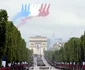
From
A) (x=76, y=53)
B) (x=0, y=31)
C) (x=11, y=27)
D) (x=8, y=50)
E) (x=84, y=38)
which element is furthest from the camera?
(x=76, y=53)

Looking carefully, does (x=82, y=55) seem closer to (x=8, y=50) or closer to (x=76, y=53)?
(x=76, y=53)

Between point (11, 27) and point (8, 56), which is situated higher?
point (11, 27)

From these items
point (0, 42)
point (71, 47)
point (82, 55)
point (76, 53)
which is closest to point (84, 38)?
point (82, 55)

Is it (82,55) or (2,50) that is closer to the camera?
(2,50)

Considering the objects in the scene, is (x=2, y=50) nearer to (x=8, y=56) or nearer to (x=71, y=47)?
(x=8, y=56)

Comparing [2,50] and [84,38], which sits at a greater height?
[84,38]

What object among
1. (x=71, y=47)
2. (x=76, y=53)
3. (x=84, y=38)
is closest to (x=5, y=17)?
(x=84, y=38)

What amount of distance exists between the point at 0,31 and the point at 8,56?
1263 inches

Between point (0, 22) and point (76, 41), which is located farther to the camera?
point (76, 41)

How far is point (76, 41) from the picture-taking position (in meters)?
125

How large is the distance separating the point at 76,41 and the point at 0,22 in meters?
69.7

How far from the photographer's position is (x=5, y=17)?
2427 inches

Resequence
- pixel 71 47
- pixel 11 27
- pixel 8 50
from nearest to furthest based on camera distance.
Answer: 1. pixel 8 50
2. pixel 11 27
3. pixel 71 47

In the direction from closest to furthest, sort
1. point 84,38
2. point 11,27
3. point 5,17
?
point 5,17
point 11,27
point 84,38
